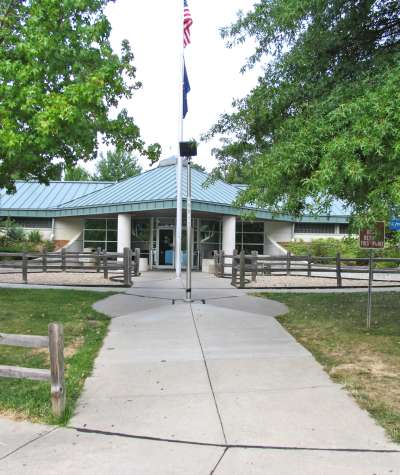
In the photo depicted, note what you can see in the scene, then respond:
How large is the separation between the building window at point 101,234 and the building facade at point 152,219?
0.06m

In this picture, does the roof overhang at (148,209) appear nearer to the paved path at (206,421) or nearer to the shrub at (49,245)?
the shrub at (49,245)

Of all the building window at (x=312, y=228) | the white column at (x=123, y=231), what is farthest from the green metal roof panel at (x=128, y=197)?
the building window at (x=312, y=228)

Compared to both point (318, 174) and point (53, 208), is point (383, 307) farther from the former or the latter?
point (53, 208)

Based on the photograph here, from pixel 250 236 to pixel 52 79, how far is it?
2125 cm

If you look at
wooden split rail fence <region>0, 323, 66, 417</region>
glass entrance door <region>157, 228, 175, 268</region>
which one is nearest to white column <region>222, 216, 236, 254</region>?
glass entrance door <region>157, 228, 175, 268</region>

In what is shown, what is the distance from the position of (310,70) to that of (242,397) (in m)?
6.27

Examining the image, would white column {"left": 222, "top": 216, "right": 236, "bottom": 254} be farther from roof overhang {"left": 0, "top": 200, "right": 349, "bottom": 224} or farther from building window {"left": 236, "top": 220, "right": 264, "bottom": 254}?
building window {"left": 236, "top": 220, "right": 264, "bottom": 254}

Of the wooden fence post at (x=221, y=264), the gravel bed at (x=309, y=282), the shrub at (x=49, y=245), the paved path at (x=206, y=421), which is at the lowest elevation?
the paved path at (x=206, y=421)

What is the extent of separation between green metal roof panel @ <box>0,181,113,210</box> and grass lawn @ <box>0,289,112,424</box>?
683 inches

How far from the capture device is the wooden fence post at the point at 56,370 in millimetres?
4398

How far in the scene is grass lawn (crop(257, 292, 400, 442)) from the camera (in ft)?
16.1

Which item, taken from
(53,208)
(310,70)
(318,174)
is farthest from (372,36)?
(53,208)

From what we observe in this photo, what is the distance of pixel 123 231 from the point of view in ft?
79.0

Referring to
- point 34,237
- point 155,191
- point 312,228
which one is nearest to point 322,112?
point 155,191
